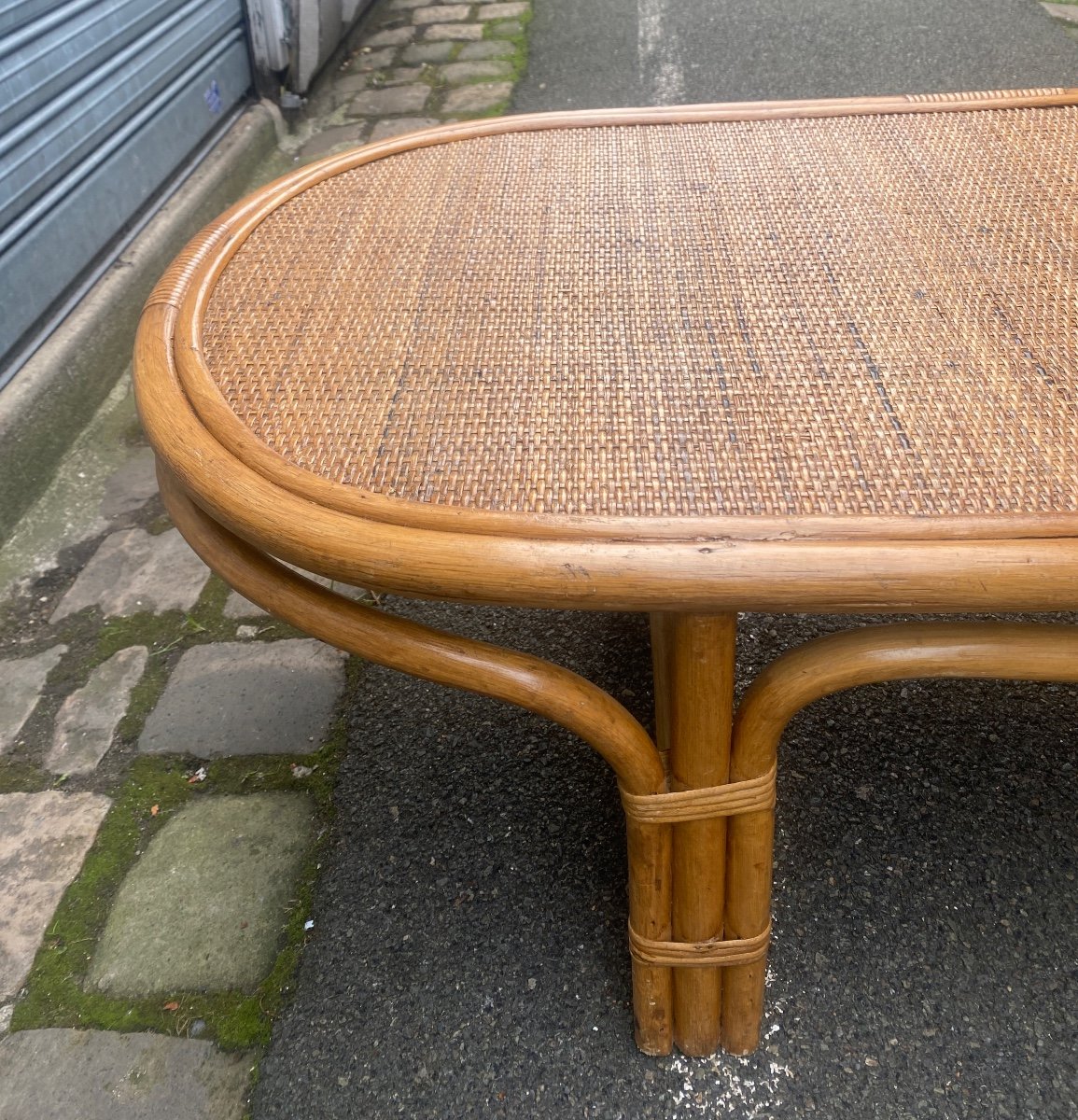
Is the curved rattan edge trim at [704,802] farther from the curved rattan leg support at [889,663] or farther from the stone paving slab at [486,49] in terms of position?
the stone paving slab at [486,49]

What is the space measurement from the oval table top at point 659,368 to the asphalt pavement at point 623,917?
759 mm

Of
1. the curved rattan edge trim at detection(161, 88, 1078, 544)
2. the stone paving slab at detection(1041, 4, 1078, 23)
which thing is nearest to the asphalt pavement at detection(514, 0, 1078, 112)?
the stone paving slab at detection(1041, 4, 1078, 23)

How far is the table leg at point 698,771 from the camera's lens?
94 cm

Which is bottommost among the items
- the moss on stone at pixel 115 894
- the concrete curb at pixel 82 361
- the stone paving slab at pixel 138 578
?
the moss on stone at pixel 115 894

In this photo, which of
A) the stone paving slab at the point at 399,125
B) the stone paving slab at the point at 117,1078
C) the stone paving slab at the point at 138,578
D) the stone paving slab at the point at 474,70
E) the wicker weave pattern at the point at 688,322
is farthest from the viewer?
the stone paving slab at the point at 474,70

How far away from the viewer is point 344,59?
4367 mm

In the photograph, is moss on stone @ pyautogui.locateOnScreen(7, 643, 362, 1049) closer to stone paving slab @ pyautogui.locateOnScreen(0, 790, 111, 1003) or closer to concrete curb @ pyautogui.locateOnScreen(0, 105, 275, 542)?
stone paving slab @ pyautogui.locateOnScreen(0, 790, 111, 1003)

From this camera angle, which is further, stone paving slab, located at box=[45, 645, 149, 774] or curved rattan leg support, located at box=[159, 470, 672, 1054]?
stone paving slab, located at box=[45, 645, 149, 774]

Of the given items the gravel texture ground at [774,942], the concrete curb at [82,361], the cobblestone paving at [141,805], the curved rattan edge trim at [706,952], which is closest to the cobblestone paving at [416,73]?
the concrete curb at [82,361]

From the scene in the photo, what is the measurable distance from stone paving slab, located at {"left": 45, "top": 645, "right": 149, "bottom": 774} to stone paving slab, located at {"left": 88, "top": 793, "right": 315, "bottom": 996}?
0.27m

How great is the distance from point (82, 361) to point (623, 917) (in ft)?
6.87

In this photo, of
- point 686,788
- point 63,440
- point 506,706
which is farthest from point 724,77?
point 686,788

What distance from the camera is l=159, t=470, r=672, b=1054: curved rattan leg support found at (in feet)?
3.21

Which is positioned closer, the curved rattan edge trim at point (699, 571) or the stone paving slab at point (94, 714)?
the curved rattan edge trim at point (699, 571)
